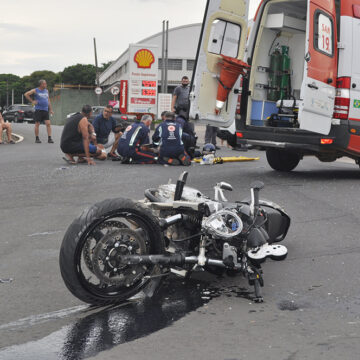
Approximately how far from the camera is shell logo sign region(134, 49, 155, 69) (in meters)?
25.3

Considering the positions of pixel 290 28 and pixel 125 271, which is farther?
pixel 290 28

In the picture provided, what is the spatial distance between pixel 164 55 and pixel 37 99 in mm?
12552

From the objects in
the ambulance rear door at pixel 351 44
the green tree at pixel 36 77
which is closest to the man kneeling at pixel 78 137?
the ambulance rear door at pixel 351 44

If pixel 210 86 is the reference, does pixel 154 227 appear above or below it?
below

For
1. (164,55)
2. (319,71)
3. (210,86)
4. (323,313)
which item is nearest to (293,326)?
(323,313)

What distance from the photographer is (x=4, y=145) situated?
18594mm

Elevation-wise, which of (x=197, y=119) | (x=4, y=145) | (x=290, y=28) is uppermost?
(x=290, y=28)

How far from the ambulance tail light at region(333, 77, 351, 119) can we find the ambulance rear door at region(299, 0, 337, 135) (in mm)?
70

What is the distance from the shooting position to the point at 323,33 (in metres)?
8.92

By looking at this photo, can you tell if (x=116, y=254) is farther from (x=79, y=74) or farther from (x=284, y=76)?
(x=79, y=74)

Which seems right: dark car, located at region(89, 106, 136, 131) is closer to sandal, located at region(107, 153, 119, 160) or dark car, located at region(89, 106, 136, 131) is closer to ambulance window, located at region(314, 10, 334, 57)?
sandal, located at region(107, 153, 119, 160)

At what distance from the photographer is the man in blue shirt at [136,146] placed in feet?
41.0

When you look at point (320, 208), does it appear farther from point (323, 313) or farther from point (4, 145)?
point (4, 145)

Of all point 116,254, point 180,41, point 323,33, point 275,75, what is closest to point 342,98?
point 323,33
